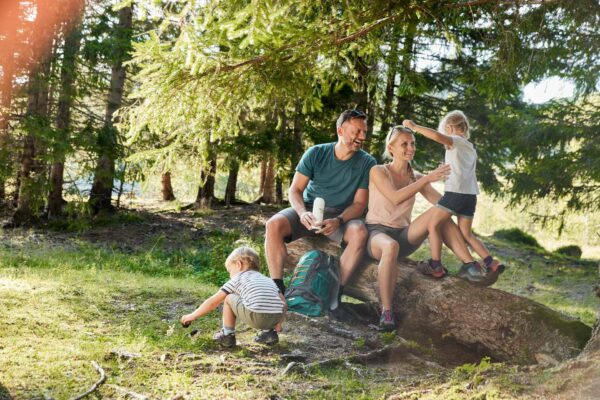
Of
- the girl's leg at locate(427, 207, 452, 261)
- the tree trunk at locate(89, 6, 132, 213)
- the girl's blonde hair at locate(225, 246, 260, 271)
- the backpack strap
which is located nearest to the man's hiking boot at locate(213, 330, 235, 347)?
the girl's blonde hair at locate(225, 246, 260, 271)

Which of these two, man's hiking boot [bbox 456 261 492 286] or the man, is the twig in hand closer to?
the man

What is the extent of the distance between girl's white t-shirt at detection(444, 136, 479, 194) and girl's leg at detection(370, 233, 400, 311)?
0.78 meters

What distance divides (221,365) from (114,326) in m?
1.49

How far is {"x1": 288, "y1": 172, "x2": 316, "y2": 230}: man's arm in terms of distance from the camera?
19.7 ft

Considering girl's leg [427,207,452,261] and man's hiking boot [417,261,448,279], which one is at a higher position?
girl's leg [427,207,452,261]

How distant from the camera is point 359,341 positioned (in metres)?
5.58

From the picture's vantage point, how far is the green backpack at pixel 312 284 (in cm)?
618

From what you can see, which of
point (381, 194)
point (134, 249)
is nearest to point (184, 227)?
point (134, 249)

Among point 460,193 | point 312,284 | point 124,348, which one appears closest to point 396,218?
point 460,193

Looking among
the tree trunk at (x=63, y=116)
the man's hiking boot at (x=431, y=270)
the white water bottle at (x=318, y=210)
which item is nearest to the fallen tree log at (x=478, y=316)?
the man's hiking boot at (x=431, y=270)

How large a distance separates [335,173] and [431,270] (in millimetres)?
1441

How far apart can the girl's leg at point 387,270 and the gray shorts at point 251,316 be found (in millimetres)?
1274

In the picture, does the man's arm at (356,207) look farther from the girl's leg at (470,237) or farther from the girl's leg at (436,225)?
the girl's leg at (470,237)

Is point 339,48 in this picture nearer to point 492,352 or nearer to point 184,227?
point 492,352
